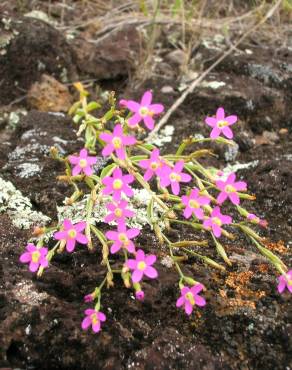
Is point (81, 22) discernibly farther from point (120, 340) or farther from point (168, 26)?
point (120, 340)

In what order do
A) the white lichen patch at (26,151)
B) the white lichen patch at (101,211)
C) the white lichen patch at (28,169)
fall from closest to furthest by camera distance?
1. the white lichen patch at (101,211)
2. the white lichen patch at (28,169)
3. the white lichen patch at (26,151)

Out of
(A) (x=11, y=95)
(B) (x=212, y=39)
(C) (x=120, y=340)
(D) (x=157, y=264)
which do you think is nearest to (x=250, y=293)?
(D) (x=157, y=264)

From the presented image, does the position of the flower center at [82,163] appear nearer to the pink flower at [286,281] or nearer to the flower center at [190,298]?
the flower center at [190,298]

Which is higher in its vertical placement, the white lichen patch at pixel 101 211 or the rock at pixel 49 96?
the white lichen patch at pixel 101 211

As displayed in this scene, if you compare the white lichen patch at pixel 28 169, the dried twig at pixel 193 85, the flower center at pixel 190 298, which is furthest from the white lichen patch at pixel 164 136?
the flower center at pixel 190 298

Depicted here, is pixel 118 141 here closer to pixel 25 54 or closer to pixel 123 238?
pixel 123 238

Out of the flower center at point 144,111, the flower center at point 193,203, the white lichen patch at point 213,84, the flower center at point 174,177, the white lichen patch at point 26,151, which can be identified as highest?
the flower center at point 144,111
